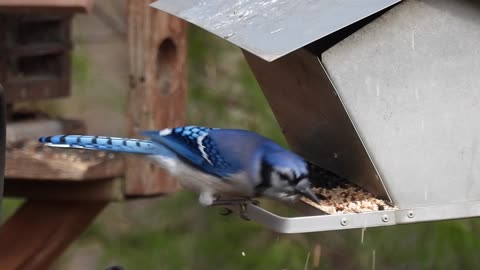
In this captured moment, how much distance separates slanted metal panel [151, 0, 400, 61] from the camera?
2.25 meters

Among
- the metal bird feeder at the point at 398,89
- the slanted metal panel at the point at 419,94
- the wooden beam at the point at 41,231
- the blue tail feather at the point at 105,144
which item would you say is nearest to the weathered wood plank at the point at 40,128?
the wooden beam at the point at 41,231

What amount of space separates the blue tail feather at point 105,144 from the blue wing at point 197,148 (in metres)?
0.03

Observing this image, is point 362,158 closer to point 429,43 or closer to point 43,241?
point 429,43

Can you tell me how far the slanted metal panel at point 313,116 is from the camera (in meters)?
2.51

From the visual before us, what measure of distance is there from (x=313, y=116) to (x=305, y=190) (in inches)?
11.4

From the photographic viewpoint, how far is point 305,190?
2.48 metres

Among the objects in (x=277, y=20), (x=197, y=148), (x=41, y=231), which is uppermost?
(x=277, y=20)

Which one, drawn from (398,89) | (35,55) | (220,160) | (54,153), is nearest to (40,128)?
(35,55)

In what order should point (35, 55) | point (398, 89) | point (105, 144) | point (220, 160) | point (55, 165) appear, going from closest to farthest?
point (398, 89) < point (220, 160) < point (105, 144) < point (55, 165) < point (35, 55)

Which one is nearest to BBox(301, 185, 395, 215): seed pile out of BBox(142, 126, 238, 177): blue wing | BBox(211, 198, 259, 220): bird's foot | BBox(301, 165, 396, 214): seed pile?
BBox(301, 165, 396, 214): seed pile

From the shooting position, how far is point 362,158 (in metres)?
2.54

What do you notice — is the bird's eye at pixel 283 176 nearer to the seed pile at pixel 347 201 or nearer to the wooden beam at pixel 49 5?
the seed pile at pixel 347 201

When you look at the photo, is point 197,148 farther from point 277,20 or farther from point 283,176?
point 277,20

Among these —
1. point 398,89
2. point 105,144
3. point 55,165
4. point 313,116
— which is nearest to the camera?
point 398,89
